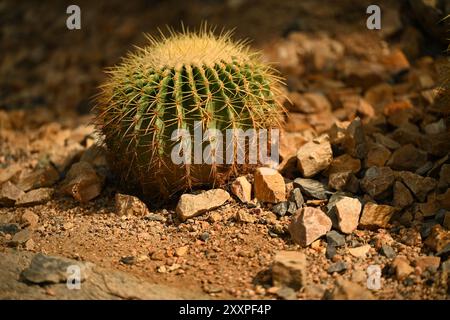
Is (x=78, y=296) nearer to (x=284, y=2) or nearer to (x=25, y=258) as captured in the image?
(x=25, y=258)

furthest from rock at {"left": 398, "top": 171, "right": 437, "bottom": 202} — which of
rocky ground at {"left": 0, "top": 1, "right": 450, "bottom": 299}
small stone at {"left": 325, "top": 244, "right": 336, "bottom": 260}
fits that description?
small stone at {"left": 325, "top": 244, "right": 336, "bottom": 260}

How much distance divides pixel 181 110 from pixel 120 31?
11.8ft

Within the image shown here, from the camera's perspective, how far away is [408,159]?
11.6 ft

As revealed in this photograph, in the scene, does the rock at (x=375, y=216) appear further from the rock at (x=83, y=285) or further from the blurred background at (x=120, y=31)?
the blurred background at (x=120, y=31)

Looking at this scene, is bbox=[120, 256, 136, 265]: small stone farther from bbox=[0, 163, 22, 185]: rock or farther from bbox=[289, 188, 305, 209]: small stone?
bbox=[0, 163, 22, 185]: rock

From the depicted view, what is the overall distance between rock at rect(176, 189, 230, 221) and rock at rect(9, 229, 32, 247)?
829mm

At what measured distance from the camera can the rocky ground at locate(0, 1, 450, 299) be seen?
104 inches

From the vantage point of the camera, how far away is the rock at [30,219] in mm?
3361

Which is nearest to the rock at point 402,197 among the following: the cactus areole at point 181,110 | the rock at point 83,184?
the cactus areole at point 181,110

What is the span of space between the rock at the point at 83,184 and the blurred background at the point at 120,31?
1754 mm

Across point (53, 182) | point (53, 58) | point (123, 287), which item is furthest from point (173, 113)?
point (53, 58)

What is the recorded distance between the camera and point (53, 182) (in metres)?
3.89

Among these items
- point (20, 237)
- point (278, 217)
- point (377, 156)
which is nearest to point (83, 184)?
point (20, 237)

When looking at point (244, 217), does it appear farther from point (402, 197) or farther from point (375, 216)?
point (402, 197)
